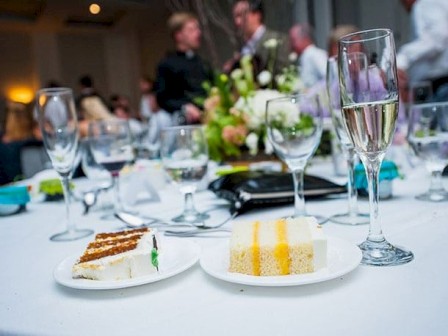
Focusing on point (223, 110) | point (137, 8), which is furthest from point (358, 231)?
point (137, 8)

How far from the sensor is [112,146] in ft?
3.31

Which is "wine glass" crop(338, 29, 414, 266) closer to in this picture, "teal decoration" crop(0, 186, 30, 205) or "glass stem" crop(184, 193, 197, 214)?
"glass stem" crop(184, 193, 197, 214)

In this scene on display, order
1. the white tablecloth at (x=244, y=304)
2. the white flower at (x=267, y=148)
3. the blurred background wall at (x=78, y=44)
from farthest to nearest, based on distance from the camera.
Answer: the blurred background wall at (x=78, y=44) < the white flower at (x=267, y=148) < the white tablecloth at (x=244, y=304)

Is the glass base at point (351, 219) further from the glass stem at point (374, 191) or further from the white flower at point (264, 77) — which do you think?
the white flower at point (264, 77)

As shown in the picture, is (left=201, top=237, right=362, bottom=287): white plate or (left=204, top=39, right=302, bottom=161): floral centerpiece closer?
(left=201, top=237, right=362, bottom=287): white plate

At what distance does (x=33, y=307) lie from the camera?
0.50 meters

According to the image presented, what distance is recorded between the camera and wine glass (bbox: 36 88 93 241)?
85 cm

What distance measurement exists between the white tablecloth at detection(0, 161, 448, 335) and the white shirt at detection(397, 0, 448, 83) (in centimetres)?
235

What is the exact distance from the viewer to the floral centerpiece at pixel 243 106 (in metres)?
1.32

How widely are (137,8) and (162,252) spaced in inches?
300

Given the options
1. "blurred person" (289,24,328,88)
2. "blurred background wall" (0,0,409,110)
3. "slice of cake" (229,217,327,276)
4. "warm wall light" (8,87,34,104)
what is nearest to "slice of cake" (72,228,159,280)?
"slice of cake" (229,217,327,276)

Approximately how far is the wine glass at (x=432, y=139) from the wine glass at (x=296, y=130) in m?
0.23

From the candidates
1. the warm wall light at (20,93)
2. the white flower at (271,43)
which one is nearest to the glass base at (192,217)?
the white flower at (271,43)

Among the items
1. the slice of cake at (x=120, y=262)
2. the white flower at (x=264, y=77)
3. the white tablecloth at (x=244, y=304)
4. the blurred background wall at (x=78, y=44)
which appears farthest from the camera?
the blurred background wall at (x=78, y=44)
